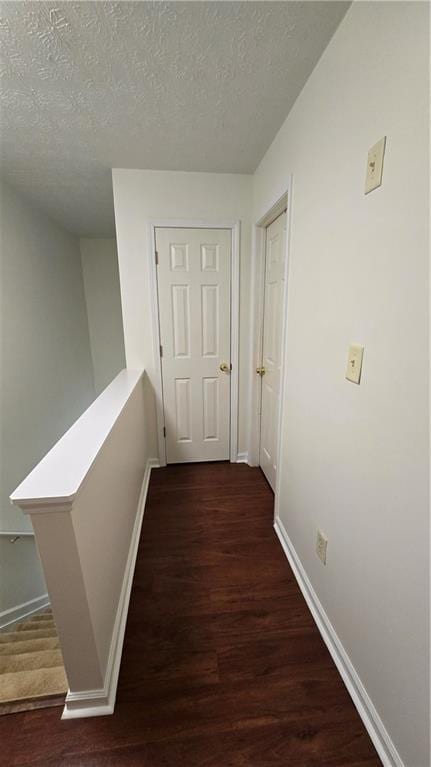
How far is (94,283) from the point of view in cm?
370

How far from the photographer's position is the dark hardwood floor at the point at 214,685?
0.92m

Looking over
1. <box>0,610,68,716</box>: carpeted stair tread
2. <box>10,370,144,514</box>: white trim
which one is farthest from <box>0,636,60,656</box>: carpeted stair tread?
<box>10,370,144,514</box>: white trim

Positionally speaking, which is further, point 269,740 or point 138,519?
point 138,519

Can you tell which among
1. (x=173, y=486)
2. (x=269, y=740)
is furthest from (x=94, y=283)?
(x=269, y=740)

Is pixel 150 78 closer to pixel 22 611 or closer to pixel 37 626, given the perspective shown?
pixel 37 626

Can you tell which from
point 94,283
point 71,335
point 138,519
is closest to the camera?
point 138,519

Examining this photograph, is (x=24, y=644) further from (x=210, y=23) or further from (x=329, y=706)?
(x=210, y=23)

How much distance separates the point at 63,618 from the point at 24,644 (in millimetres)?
992

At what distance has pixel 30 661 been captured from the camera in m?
1.27

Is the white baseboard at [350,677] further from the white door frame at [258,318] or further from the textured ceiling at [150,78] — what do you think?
the textured ceiling at [150,78]

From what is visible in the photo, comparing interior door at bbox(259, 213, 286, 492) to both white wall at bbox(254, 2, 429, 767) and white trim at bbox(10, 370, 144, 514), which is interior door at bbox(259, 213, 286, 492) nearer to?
white wall at bbox(254, 2, 429, 767)

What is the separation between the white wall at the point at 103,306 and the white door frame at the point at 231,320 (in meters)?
1.80

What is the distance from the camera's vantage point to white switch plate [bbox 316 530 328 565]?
123 centimetres

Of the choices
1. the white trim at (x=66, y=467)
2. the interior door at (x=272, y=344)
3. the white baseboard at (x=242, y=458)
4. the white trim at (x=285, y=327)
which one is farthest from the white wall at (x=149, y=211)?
the white baseboard at (x=242, y=458)
